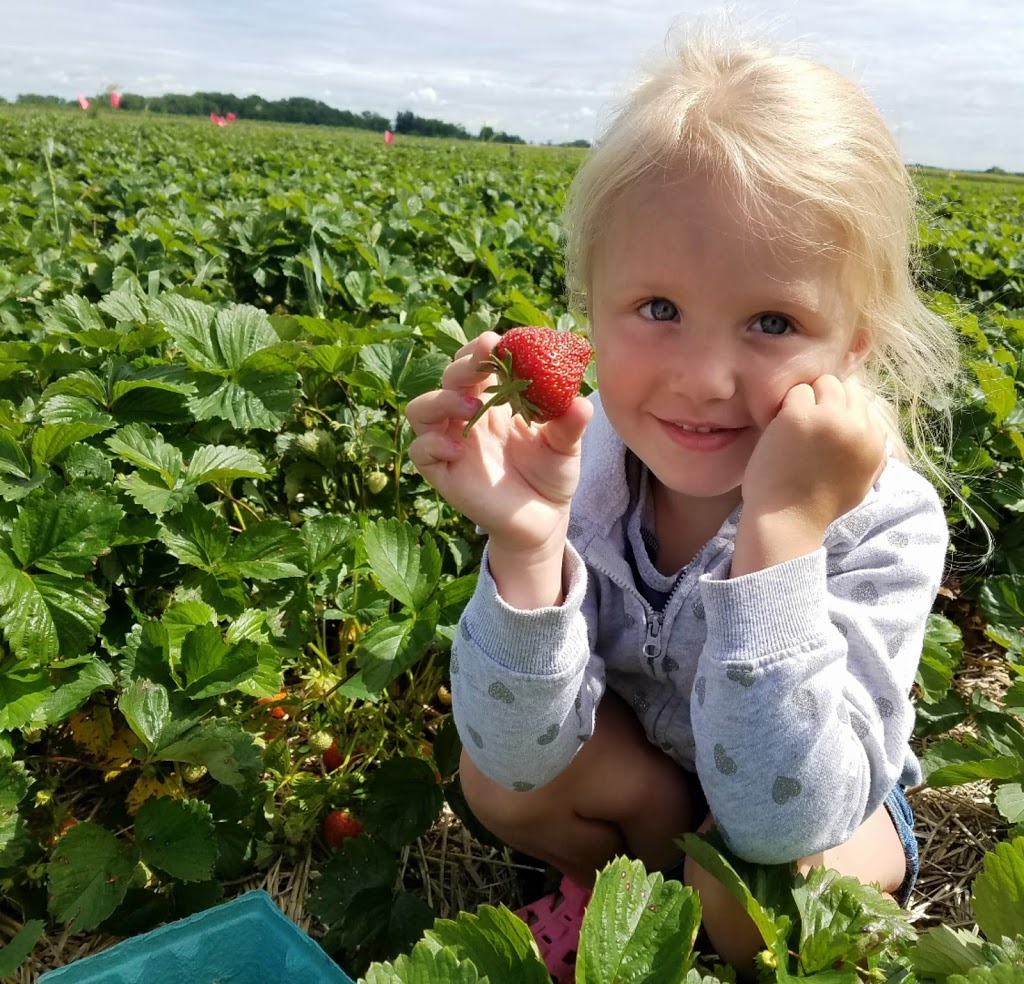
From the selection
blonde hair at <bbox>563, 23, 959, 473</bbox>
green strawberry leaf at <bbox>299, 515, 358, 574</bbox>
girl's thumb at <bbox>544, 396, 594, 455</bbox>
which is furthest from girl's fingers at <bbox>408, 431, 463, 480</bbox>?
green strawberry leaf at <bbox>299, 515, 358, 574</bbox>

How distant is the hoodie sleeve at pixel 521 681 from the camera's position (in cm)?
141

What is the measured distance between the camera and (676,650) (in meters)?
1.60

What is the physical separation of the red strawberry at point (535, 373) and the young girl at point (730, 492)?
0.04 metres

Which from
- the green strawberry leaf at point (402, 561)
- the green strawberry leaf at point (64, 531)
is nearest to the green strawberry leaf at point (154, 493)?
the green strawberry leaf at point (64, 531)

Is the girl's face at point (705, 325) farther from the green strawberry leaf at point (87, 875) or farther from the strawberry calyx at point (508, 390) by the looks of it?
the green strawberry leaf at point (87, 875)

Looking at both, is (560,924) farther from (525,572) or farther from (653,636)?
(525,572)

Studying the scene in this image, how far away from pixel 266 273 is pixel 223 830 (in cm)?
290

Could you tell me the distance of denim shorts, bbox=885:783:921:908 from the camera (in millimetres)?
1686

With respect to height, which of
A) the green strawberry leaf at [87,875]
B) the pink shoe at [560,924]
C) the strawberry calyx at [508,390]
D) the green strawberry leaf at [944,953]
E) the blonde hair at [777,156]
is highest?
the blonde hair at [777,156]

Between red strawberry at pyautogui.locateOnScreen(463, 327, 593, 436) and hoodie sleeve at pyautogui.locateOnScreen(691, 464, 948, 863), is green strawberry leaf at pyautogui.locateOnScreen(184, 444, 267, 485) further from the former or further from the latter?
hoodie sleeve at pyautogui.locateOnScreen(691, 464, 948, 863)

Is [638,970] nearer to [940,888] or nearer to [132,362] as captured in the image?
[940,888]

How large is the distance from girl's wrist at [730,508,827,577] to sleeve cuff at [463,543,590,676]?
263mm

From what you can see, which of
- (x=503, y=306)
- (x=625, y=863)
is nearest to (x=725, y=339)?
(x=625, y=863)

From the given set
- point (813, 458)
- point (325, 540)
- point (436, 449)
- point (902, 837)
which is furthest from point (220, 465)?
point (902, 837)
